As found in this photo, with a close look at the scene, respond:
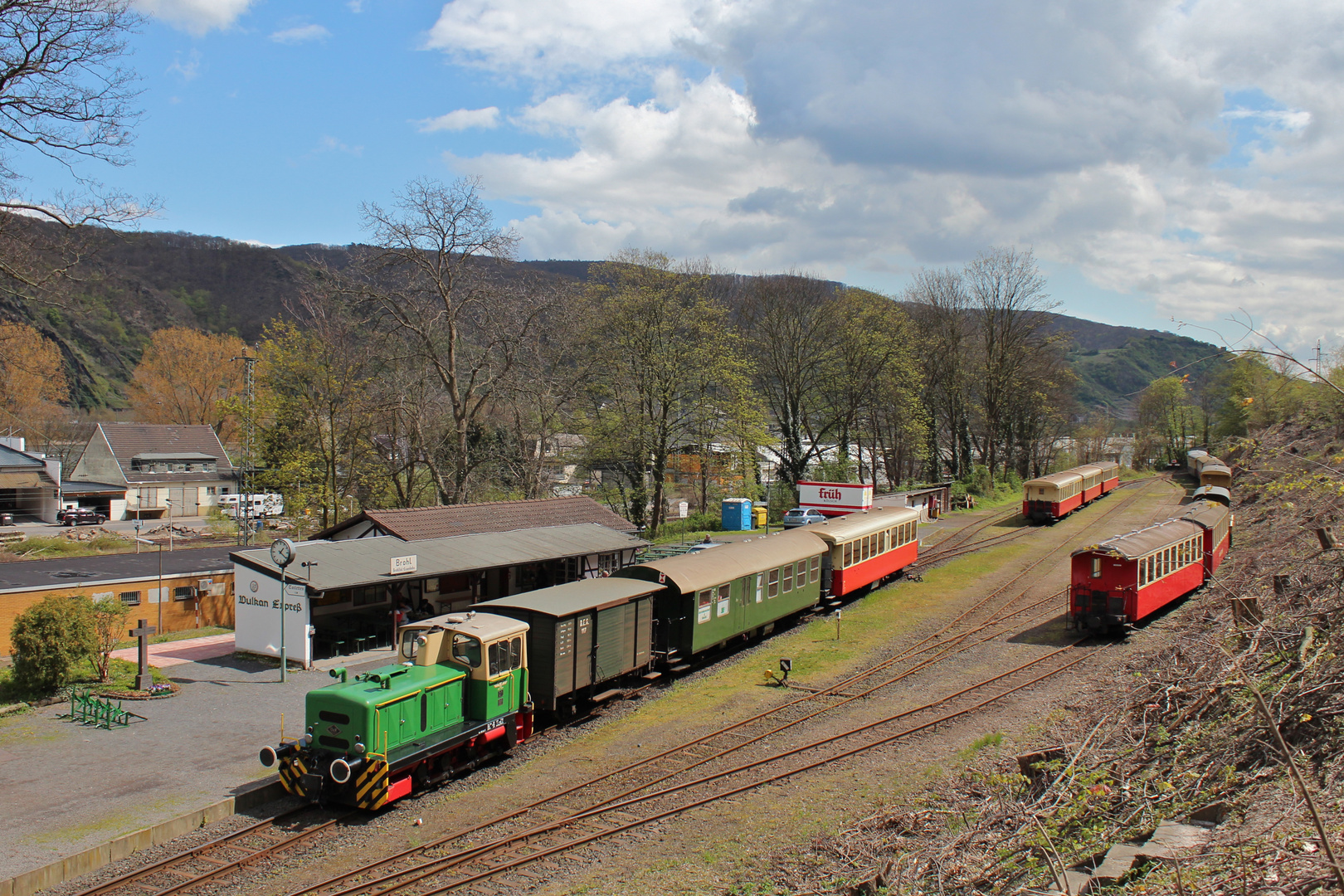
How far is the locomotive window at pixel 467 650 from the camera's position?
13.7 meters

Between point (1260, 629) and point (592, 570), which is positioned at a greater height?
point (1260, 629)

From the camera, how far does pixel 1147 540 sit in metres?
22.2

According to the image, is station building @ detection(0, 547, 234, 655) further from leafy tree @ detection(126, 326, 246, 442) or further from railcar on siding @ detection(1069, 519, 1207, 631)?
leafy tree @ detection(126, 326, 246, 442)

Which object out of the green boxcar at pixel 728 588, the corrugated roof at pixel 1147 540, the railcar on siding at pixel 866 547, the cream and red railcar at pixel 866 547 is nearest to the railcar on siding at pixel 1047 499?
the cream and red railcar at pixel 866 547

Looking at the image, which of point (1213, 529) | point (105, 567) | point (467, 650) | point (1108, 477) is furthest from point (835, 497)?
point (105, 567)

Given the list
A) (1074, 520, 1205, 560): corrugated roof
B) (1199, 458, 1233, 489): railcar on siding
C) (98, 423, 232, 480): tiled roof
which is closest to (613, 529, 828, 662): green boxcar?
(1074, 520, 1205, 560): corrugated roof

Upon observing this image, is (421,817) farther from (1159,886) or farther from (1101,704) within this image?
(1101,704)

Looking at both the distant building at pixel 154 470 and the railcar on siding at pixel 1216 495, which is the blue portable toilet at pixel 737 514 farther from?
the distant building at pixel 154 470

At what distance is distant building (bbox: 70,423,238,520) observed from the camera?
6088 cm

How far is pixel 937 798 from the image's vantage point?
35.2 ft

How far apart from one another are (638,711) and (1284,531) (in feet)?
66.3

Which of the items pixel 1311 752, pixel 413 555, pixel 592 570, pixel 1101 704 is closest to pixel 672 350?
pixel 592 570

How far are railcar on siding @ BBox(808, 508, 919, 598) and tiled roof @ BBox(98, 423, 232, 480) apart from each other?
57.7m

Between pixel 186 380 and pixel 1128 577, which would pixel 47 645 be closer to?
pixel 1128 577
